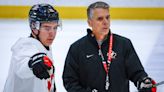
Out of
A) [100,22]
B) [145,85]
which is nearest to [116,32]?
[100,22]

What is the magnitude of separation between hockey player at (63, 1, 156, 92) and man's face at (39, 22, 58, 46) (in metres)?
0.29

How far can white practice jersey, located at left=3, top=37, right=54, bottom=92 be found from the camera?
2234 mm

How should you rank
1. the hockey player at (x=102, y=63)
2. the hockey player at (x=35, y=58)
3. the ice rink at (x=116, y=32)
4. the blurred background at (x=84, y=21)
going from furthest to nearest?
the blurred background at (x=84, y=21)
the ice rink at (x=116, y=32)
the hockey player at (x=102, y=63)
the hockey player at (x=35, y=58)

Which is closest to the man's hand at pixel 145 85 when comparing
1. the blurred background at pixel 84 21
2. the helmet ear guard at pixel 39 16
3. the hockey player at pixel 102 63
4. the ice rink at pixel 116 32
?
the hockey player at pixel 102 63

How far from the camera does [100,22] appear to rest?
291 centimetres

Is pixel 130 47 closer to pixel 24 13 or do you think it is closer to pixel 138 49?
pixel 138 49

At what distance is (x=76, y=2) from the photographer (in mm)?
6352

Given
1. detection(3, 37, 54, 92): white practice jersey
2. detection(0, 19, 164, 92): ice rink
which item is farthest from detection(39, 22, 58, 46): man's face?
detection(0, 19, 164, 92): ice rink

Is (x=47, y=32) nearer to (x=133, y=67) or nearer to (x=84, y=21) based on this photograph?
(x=133, y=67)

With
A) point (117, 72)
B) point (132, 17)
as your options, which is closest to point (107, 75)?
point (117, 72)

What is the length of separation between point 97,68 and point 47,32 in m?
0.40

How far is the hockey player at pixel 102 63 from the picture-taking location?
9.10 feet

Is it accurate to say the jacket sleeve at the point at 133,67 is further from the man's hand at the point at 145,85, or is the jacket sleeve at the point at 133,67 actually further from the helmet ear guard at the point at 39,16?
the helmet ear guard at the point at 39,16

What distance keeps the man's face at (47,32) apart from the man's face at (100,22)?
13.8 inches
